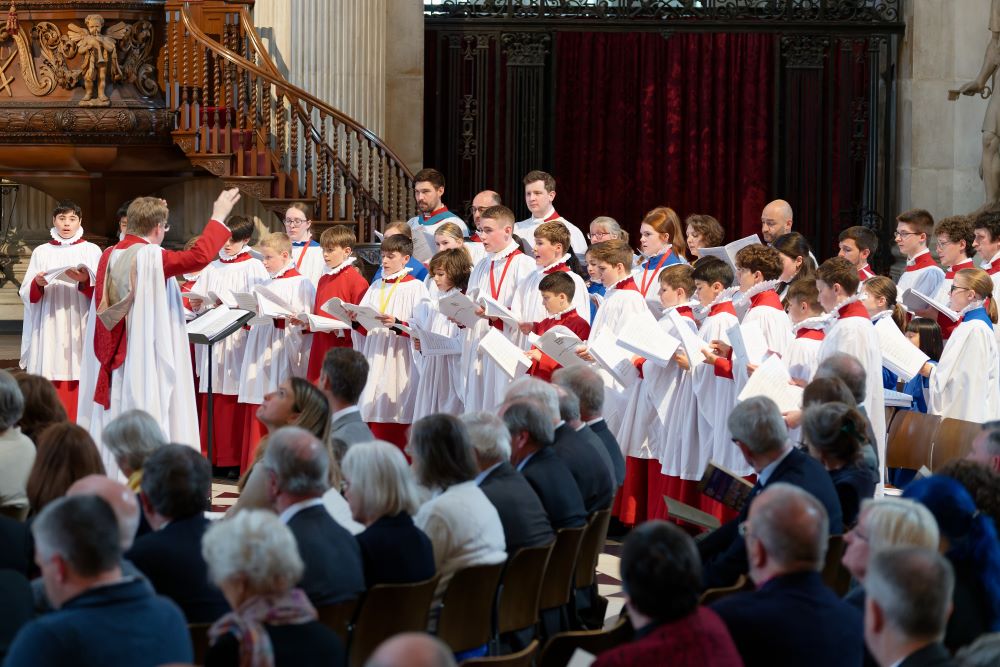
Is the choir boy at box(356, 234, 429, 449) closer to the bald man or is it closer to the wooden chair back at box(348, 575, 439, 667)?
the bald man

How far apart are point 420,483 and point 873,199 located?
1174cm

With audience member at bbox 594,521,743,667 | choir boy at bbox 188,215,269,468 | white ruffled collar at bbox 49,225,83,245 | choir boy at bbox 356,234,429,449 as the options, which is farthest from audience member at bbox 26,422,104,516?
white ruffled collar at bbox 49,225,83,245

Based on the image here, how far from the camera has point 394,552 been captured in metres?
4.33

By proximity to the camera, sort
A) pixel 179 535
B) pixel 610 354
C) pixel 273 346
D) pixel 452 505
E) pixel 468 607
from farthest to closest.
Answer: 1. pixel 273 346
2. pixel 610 354
3. pixel 452 505
4. pixel 468 607
5. pixel 179 535

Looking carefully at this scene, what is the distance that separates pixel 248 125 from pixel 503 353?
191 inches

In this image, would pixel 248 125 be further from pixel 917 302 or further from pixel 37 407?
pixel 37 407

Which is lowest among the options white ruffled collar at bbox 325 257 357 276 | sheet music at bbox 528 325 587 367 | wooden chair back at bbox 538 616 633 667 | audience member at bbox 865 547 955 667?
wooden chair back at bbox 538 616 633 667

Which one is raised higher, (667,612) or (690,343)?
(690,343)

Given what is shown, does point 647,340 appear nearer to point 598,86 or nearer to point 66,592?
point 66,592

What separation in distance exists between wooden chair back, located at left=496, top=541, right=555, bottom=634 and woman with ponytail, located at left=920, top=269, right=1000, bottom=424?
404cm

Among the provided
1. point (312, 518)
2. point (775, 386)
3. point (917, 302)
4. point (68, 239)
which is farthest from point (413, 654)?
point (68, 239)

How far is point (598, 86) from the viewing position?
15.8 metres

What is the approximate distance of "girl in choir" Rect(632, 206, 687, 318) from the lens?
358 inches

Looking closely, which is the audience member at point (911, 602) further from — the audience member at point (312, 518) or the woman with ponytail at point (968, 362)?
the woman with ponytail at point (968, 362)
